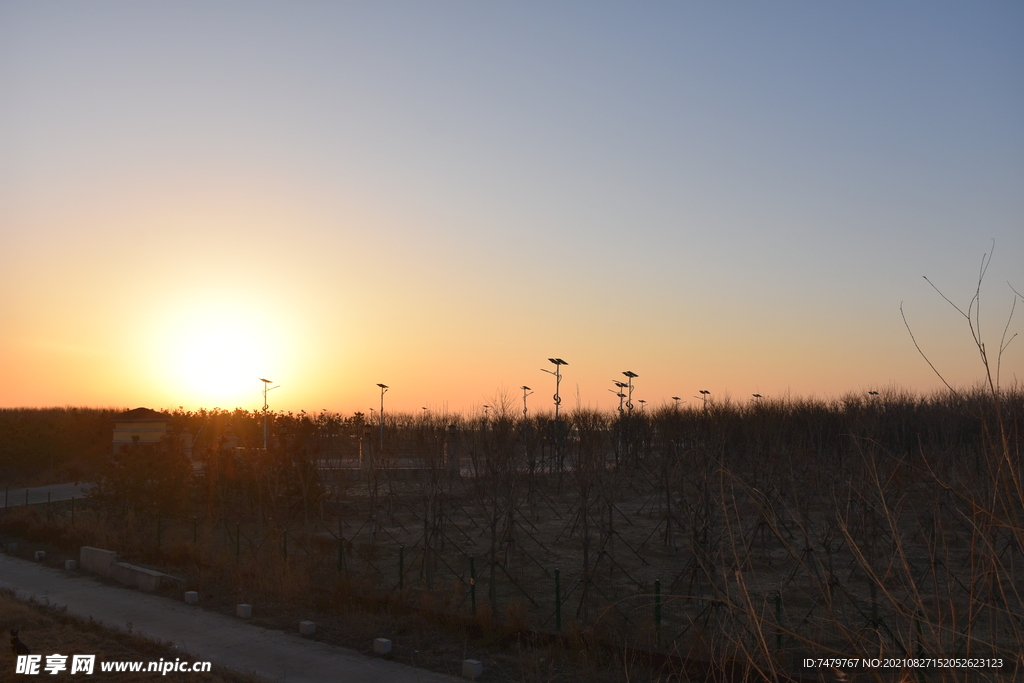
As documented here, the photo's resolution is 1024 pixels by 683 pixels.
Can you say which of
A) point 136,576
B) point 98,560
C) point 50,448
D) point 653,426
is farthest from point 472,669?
point 50,448

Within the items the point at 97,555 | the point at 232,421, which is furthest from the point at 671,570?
the point at 232,421

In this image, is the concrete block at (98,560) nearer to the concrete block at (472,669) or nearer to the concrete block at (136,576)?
the concrete block at (136,576)

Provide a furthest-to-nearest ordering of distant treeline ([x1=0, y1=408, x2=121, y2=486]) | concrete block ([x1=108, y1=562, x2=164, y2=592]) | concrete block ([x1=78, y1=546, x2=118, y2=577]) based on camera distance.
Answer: distant treeline ([x1=0, y1=408, x2=121, y2=486]) < concrete block ([x1=78, y1=546, x2=118, y2=577]) < concrete block ([x1=108, y1=562, x2=164, y2=592])

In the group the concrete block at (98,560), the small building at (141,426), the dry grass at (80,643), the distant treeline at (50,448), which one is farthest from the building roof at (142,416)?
the dry grass at (80,643)

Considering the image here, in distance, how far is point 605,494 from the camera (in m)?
17.0

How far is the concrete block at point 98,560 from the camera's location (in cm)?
1658

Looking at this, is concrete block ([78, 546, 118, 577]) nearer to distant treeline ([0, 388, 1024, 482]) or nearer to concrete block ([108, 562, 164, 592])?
concrete block ([108, 562, 164, 592])

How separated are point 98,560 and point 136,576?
1.81m

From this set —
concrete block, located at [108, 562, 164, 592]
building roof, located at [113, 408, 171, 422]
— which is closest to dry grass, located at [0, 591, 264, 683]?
concrete block, located at [108, 562, 164, 592]

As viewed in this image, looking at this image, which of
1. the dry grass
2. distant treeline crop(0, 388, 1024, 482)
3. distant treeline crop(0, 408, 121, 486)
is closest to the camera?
the dry grass

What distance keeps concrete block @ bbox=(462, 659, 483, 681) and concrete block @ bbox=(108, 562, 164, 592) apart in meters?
8.34

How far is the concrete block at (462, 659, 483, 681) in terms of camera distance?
33.0 feet

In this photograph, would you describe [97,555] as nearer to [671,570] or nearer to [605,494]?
[605,494]

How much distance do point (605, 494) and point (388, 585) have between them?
5.20 meters
